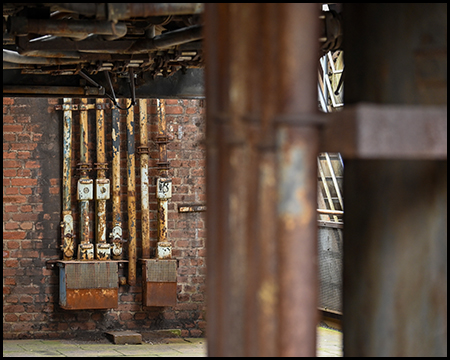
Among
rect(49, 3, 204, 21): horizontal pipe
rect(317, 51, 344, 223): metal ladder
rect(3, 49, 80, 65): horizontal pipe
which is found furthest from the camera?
rect(317, 51, 344, 223): metal ladder

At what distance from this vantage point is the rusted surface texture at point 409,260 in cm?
115

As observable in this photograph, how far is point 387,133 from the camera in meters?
0.97

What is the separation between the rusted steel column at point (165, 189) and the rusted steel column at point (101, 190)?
56 centimetres

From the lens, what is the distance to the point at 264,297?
3.23 feet

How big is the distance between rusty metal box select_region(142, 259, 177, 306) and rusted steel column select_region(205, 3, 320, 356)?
6.04 m

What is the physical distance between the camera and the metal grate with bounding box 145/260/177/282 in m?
6.97

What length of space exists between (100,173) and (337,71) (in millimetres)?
2941

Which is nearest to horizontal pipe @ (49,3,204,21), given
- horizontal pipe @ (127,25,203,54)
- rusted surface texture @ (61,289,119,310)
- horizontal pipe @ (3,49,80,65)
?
horizontal pipe @ (127,25,203,54)

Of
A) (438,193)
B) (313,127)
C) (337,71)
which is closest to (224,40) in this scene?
(313,127)

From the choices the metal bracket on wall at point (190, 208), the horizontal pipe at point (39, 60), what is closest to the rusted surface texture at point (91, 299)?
the metal bracket on wall at point (190, 208)

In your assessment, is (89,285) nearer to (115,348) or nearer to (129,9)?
(115,348)

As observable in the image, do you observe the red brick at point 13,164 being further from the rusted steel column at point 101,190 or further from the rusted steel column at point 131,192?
the rusted steel column at point 131,192

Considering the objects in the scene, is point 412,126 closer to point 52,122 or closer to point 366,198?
point 366,198

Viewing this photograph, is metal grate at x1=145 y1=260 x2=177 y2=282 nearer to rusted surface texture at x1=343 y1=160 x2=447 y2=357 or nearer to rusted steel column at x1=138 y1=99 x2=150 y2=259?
rusted steel column at x1=138 y1=99 x2=150 y2=259
